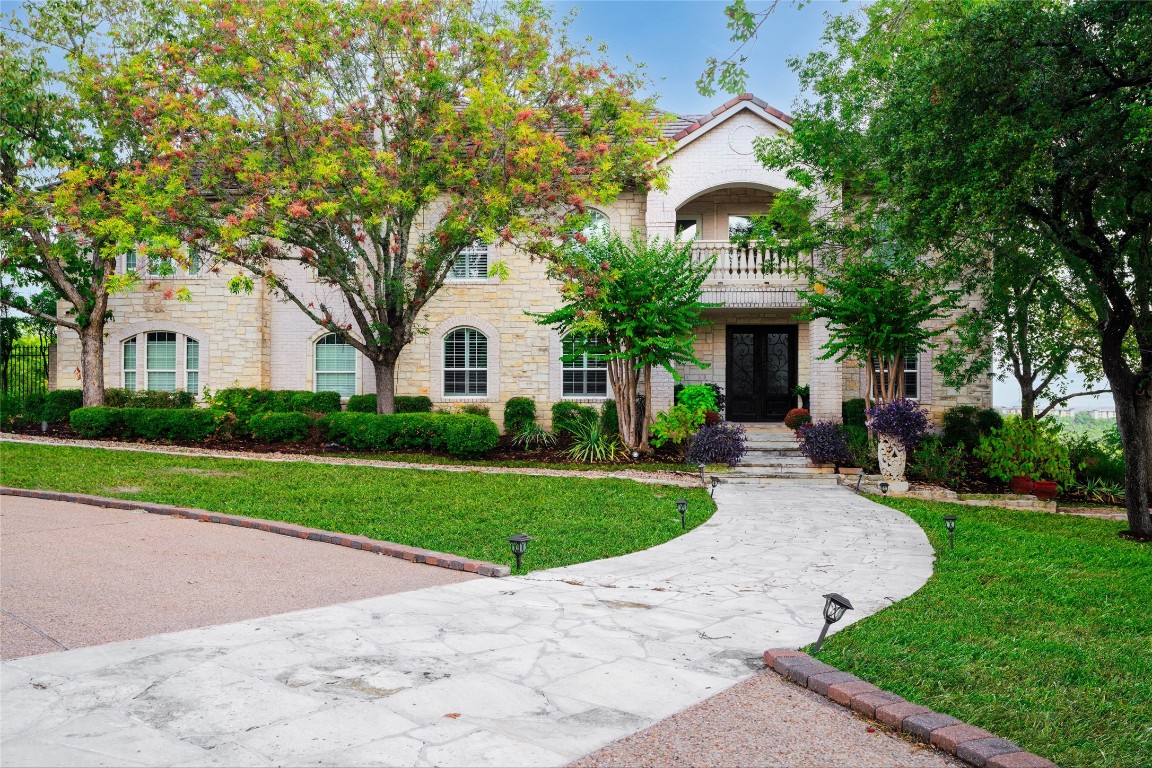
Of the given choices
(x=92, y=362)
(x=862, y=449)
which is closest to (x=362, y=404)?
(x=92, y=362)

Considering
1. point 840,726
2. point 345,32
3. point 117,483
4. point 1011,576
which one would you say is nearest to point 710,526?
point 1011,576

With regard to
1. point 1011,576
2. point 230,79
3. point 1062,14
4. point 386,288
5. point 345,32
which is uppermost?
point 345,32

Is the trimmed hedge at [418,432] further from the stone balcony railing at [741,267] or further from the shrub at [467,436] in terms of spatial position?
the stone balcony railing at [741,267]

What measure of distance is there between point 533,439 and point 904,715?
48.7 feet

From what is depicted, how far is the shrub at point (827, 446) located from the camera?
616 inches

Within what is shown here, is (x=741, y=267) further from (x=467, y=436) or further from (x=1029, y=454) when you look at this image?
(x=467, y=436)

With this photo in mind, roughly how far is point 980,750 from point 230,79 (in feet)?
51.7

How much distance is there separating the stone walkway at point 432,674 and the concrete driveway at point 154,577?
0.39 meters

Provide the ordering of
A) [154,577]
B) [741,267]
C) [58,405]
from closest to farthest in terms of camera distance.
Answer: [154,577]
[741,267]
[58,405]

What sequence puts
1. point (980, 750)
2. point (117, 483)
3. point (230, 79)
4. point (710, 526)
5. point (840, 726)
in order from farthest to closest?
point (230, 79) → point (117, 483) → point (710, 526) → point (840, 726) → point (980, 750)

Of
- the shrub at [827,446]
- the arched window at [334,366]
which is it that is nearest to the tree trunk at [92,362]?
the arched window at [334,366]

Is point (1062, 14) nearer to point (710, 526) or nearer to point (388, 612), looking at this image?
point (710, 526)

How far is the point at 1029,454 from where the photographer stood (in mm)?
15109

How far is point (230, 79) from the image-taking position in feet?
49.2
